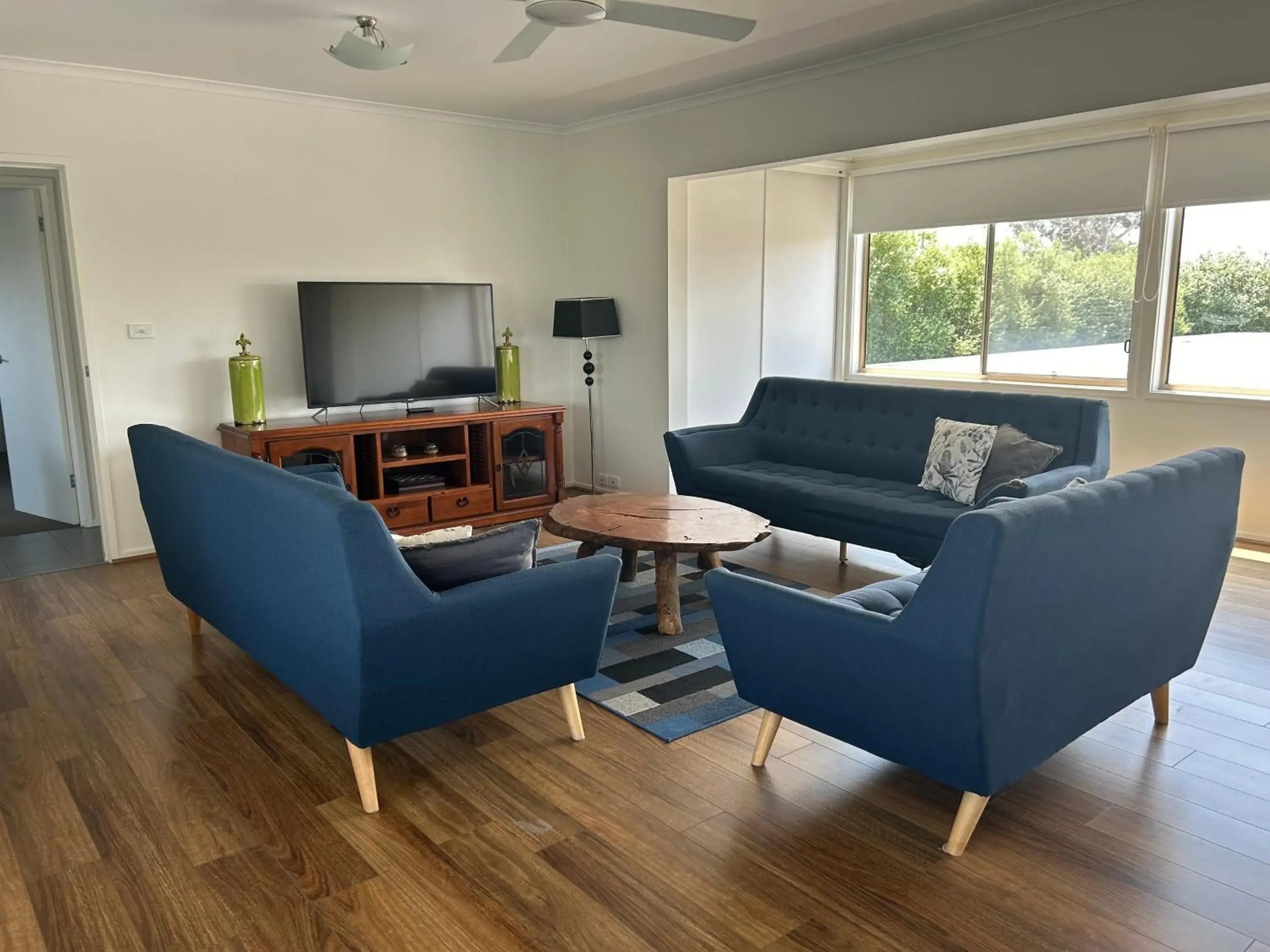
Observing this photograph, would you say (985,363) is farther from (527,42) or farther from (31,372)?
(31,372)

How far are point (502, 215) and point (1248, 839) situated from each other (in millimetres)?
5478

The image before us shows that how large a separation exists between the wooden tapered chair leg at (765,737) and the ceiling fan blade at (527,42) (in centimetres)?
263

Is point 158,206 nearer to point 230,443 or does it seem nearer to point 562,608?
point 230,443

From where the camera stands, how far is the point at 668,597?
12.8 ft

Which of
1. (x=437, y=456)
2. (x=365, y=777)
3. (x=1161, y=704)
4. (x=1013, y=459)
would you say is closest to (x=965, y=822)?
(x=1161, y=704)

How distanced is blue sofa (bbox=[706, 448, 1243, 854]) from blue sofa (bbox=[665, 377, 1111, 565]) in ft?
3.07

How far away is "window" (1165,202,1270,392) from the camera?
5238mm

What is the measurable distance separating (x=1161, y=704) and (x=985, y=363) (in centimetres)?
406

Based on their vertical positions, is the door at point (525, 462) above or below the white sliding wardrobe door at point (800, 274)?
below

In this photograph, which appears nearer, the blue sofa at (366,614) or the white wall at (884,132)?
the blue sofa at (366,614)

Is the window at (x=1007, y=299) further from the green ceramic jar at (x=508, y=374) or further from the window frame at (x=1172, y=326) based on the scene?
the green ceramic jar at (x=508, y=374)

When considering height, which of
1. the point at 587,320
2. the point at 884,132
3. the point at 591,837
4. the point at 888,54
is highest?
the point at 888,54

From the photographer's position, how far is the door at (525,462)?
5.92 metres

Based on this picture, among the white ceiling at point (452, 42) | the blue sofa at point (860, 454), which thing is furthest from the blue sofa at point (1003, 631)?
the white ceiling at point (452, 42)
